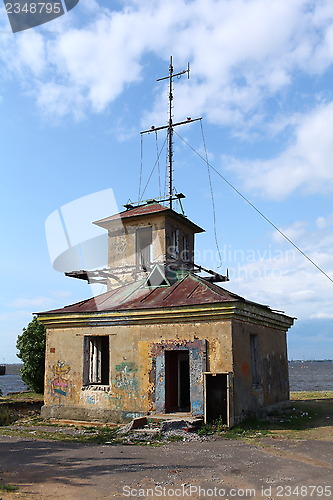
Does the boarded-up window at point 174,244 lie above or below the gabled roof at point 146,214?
below

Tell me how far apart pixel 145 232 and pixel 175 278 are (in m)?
2.82

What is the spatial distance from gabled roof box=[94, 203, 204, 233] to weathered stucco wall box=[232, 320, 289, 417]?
622 centimetres

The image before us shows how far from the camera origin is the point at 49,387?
17.1m

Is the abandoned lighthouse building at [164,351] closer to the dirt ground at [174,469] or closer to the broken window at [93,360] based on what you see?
the broken window at [93,360]

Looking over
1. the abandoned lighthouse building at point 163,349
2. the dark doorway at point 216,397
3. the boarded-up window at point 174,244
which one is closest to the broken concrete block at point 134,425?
the abandoned lighthouse building at point 163,349

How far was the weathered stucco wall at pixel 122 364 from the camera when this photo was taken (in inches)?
570

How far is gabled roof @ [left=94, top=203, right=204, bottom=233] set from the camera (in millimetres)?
19797

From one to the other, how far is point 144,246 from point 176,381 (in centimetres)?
651

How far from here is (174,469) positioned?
9109 millimetres

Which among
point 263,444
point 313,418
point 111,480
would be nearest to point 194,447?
point 263,444

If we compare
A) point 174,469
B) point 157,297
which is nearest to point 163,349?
point 157,297

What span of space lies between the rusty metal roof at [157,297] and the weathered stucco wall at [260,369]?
4.36 ft

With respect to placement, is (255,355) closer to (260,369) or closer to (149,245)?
(260,369)

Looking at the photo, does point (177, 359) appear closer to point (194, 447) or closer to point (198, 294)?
point (198, 294)
